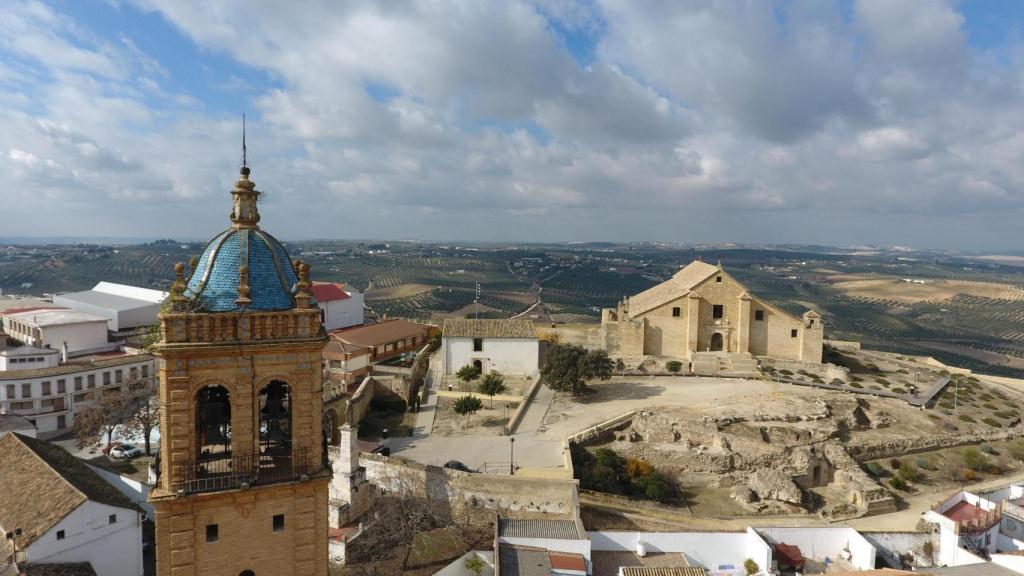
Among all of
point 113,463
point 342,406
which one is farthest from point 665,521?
point 113,463

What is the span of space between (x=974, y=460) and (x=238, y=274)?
32.7 meters

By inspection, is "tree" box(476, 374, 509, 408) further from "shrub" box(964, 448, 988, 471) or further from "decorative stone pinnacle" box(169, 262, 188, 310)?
"decorative stone pinnacle" box(169, 262, 188, 310)

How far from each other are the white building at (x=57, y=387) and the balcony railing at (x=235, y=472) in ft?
99.0

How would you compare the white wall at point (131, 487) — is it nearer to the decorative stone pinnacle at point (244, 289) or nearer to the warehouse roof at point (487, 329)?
the warehouse roof at point (487, 329)

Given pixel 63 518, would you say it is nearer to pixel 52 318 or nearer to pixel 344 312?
pixel 344 312

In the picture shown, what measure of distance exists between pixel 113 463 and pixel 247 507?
2515cm

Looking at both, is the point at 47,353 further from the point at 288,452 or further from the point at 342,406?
the point at 288,452

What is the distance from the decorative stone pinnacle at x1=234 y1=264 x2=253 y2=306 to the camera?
8.13m

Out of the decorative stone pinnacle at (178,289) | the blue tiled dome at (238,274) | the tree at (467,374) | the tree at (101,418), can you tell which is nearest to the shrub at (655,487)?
the tree at (467,374)

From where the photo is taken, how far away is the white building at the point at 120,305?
47.4 metres

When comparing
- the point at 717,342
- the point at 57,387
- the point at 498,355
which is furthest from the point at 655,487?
the point at 57,387

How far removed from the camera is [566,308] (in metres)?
102

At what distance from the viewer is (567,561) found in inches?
706

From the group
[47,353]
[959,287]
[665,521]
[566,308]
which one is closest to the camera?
[665,521]
